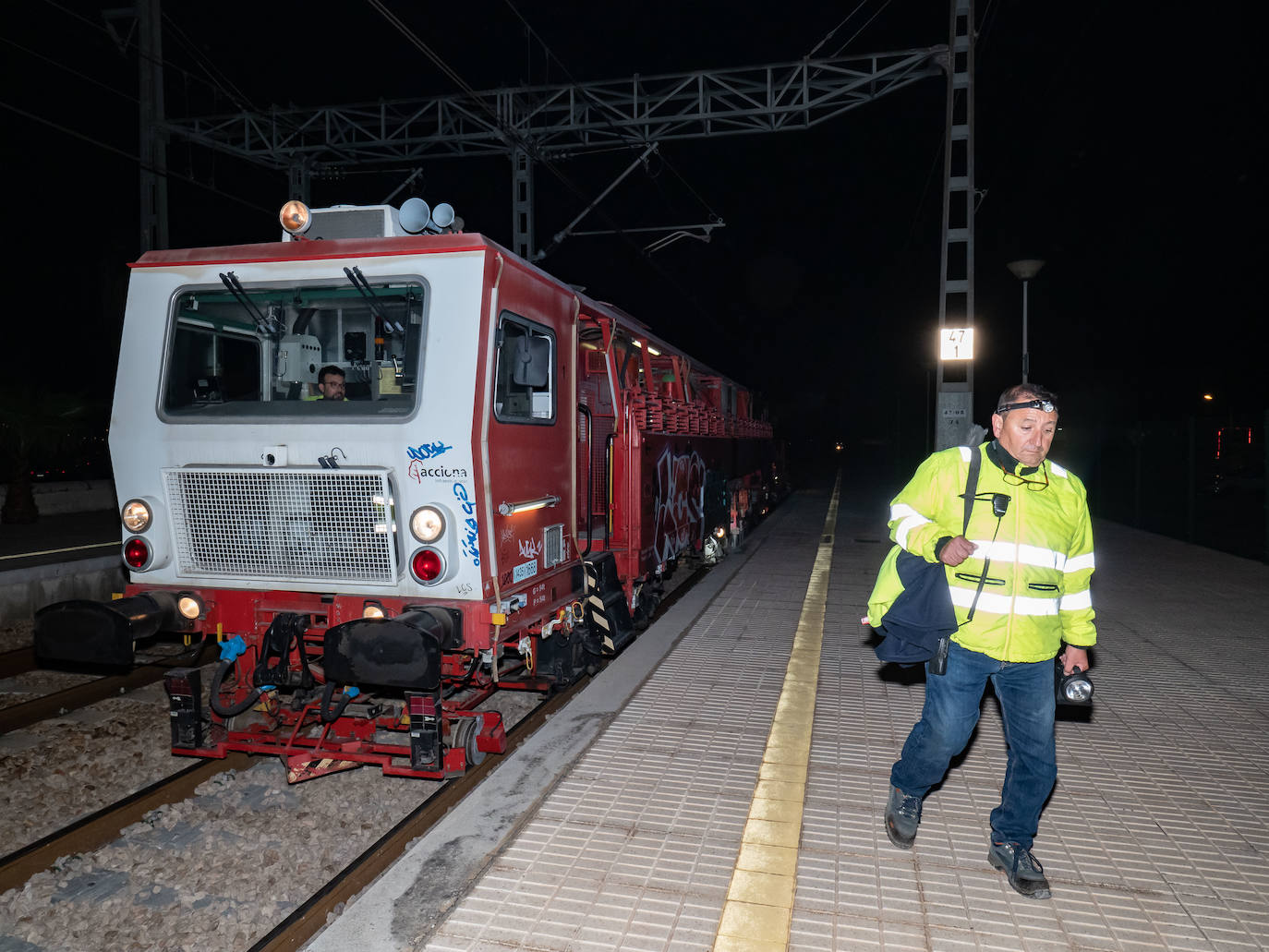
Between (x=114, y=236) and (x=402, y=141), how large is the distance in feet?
39.6

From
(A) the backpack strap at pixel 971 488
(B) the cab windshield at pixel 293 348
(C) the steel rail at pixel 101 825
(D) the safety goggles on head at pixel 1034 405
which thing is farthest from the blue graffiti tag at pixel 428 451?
(D) the safety goggles on head at pixel 1034 405

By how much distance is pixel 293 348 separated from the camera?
5.39 meters

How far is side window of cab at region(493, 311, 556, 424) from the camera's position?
200 inches

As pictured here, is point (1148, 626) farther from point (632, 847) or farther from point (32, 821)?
point (32, 821)

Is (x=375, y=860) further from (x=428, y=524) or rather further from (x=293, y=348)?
(x=293, y=348)

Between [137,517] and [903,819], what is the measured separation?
14.9 ft

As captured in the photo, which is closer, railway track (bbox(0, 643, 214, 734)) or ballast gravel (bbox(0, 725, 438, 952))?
ballast gravel (bbox(0, 725, 438, 952))

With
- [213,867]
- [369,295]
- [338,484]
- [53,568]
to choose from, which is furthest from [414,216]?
[53,568]

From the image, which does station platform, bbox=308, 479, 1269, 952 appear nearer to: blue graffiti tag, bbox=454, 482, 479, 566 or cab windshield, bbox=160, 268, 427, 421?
blue graffiti tag, bbox=454, 482, 479, 566

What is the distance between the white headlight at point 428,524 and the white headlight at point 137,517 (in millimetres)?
1731

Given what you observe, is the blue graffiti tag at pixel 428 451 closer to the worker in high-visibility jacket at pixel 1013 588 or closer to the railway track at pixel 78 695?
the railway track at pixel 78 695

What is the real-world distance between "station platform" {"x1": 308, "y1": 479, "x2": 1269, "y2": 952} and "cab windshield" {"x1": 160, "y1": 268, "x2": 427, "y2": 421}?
2.39 metres

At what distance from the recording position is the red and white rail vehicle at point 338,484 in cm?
468

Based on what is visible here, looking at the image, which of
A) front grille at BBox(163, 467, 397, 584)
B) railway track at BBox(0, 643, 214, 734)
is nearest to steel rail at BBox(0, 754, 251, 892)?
railway track at BBox(0, 643, 214, 734)
